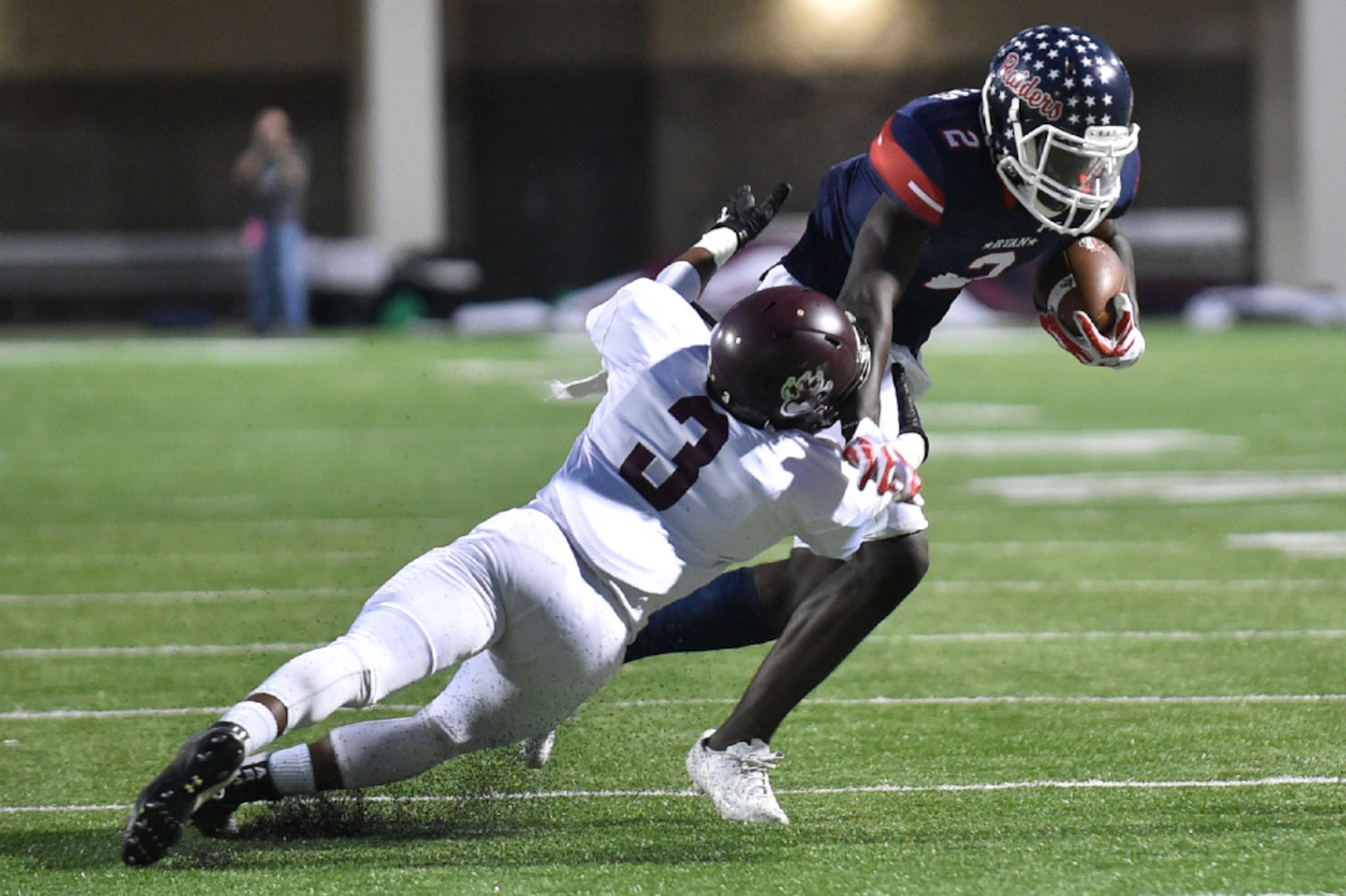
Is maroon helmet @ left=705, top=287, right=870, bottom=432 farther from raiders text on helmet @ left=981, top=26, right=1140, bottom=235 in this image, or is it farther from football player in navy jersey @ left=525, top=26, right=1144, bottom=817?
raiders text on helmet @ left=981, top=26, right=1140, bottom=235

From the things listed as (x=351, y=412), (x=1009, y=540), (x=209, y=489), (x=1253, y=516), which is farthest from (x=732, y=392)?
(x=351, y=412)

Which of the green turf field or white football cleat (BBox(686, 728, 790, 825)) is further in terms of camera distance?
white football cleat (BBox(686, 728, 790, 825))

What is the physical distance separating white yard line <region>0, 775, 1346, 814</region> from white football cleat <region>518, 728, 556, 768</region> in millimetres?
160

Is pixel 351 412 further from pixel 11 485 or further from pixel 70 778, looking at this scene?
pixel 70 778

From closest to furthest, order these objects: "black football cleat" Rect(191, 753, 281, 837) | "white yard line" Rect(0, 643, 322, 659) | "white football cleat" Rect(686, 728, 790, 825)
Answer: "black football cleat" Rect(191, 753, 281, 837)
"white football cleat" Rect(686, 728, 790, 825)
"white yard line" Rect(0, 643, 322, 659)

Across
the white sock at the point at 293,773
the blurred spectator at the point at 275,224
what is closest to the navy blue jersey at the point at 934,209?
the white sock at the point at 293,773

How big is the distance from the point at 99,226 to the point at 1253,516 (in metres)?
16.0

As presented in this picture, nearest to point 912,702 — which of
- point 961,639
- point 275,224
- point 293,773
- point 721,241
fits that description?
point 961,639

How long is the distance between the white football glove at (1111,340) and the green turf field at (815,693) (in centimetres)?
78

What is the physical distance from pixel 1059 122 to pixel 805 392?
75 centimetres

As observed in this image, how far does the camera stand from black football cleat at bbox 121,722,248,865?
276 centimetres

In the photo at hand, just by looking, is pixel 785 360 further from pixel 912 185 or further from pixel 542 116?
pixel 542 116

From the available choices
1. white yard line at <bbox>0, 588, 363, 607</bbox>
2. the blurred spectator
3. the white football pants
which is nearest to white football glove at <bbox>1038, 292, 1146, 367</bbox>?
the white football pants

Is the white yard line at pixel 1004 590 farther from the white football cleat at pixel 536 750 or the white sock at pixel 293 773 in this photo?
the white sock at pixel 293 773
